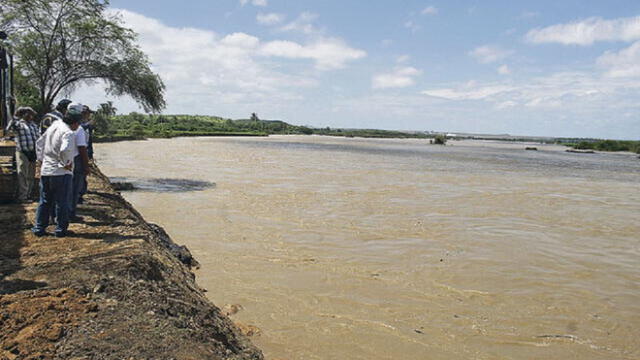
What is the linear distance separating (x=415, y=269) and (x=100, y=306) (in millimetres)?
5959

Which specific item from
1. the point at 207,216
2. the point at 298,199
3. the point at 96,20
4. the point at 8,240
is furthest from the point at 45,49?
the point at 8,240

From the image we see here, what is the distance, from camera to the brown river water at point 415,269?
5691 mm

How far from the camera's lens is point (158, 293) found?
14.8 ft

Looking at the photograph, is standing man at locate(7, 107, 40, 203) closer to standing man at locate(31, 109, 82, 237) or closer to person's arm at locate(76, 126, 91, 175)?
person's arm at locate(76, 126, 91, 175)

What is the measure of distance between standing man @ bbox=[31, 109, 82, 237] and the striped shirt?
6.53 ft

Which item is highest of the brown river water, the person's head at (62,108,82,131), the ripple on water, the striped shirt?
the person's head at (62,108,82,131)

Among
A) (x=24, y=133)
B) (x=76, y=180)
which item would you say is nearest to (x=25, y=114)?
(x=24, y=133)

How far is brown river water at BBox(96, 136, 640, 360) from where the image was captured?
5.69 meters

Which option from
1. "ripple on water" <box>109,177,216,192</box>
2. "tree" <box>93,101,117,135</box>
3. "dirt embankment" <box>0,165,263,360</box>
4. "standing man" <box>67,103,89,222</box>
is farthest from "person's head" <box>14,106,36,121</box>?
"tree" <box>93,101,117,135</box>

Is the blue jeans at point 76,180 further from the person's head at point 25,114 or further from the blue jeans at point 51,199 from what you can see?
the person's head at point 25,114

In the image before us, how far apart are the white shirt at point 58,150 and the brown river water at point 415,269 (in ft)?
9.35

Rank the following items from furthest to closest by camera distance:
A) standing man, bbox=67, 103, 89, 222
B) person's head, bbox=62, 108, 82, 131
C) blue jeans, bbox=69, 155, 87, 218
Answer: blue jeans, bbox=69, 155, 87, 218, standing man, bbox=67, 103, 89, 222, person's head, bbox=62, 108, 82, 131

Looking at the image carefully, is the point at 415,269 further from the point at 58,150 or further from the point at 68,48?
the point at 68,48

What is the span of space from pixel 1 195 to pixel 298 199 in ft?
31.7
